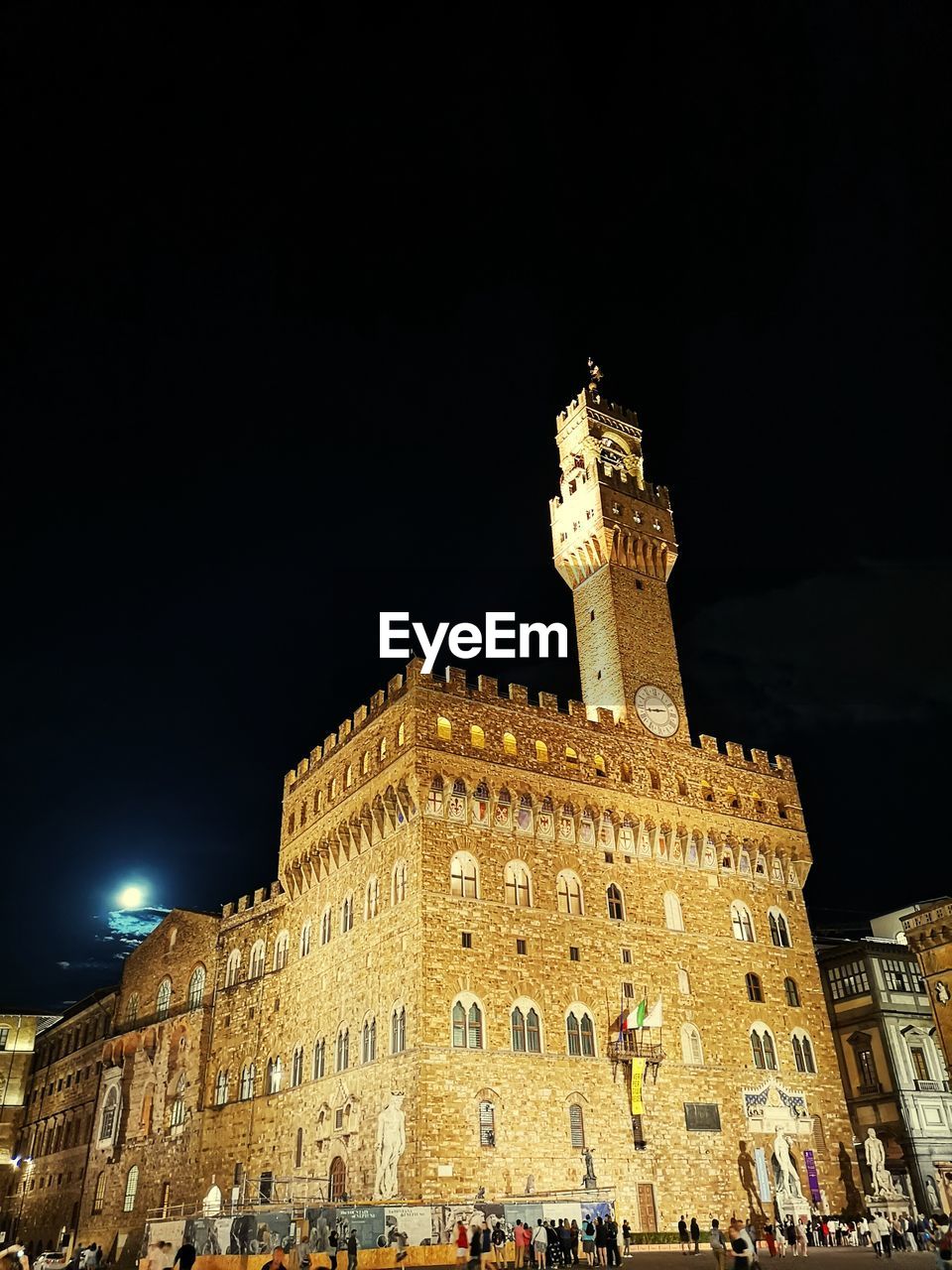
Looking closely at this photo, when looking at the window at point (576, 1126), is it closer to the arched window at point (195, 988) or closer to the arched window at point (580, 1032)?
the arched window at point (580, 1032)

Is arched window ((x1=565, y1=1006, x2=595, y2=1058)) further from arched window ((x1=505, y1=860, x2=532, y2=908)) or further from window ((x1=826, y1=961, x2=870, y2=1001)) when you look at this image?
window ((x1=826, y1=961, x2=870, y2=1001))

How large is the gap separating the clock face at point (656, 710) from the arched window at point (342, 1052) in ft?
57.3

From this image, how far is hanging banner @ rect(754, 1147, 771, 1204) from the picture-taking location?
35500 mm

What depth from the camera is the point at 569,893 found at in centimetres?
3709

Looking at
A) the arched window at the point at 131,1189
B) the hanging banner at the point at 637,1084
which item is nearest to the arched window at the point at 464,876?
the hanging banner at the point at 637,1084

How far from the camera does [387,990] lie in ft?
111

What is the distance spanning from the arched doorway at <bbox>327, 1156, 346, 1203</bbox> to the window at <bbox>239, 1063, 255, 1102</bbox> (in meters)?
8.01

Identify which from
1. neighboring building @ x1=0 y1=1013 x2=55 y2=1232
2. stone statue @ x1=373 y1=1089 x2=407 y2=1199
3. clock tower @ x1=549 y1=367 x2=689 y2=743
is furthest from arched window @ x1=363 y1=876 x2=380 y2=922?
neighboring building @ x1=0 y1=1013 x2=55 y2=1232

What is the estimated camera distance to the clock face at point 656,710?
42875mm

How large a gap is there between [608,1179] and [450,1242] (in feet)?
29.8

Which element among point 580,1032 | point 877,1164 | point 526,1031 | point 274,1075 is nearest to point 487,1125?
point 526,1031

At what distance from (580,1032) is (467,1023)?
478 centimetres

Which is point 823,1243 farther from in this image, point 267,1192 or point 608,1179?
point 267,1192

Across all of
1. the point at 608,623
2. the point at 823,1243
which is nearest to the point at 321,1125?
the point at 823,1243
